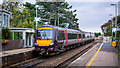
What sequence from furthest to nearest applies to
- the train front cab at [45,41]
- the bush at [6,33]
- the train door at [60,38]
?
the bush at [6,33] < the train door at [60,38] < the train front cab at [45,41]

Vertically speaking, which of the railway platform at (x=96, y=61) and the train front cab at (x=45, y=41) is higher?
the train front cab at (x=45, y=41)

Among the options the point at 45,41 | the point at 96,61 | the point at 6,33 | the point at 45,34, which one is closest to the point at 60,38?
the point at 45,34

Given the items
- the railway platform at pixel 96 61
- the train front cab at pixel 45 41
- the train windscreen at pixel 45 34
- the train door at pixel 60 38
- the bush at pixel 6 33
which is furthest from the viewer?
the bush at pixel 6 33

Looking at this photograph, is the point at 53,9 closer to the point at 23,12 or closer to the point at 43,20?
the point at 43,20

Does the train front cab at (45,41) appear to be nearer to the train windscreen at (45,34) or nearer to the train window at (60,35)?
the train windscreen at (45,34)

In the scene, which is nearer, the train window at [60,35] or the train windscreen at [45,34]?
the train windscreen at [45,34]

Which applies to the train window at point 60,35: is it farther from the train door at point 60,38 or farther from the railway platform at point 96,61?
the railway platform at point 96,61

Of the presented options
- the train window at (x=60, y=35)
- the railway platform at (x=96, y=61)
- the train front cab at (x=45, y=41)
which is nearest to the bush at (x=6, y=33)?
the train front cab at (x=45, y=41)

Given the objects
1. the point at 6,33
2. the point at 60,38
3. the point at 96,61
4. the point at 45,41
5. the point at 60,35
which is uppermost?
the point at 6,33

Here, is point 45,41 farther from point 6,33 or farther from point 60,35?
point 6,33

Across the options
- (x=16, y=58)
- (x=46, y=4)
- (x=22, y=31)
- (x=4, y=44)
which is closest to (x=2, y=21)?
(x=22, y=31)

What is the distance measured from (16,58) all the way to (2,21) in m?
14.3

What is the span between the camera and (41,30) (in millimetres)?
14883

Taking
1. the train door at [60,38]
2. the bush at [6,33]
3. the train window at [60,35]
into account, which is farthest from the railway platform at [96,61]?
the bush at [6,33]
